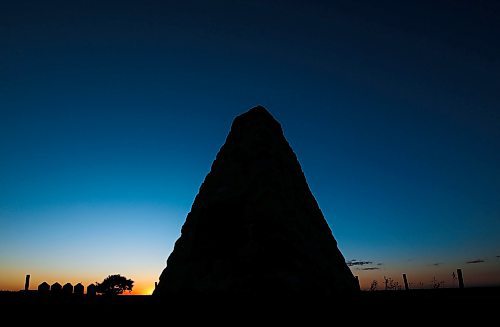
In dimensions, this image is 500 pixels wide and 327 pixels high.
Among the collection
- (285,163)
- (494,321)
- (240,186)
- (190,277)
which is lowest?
(494,321)

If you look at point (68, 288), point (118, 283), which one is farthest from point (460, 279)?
point (118, 283)

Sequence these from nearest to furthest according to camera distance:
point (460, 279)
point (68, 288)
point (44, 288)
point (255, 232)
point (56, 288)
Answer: point (255, 232)
point (56, 288)
point (44, 288)
point (68, 288)
point (460, 279)

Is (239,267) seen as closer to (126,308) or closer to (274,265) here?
(274,265)

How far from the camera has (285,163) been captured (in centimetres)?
805

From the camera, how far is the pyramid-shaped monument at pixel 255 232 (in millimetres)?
5898

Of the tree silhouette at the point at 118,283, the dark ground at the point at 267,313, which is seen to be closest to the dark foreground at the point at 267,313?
the dark ground at the point at 267,313

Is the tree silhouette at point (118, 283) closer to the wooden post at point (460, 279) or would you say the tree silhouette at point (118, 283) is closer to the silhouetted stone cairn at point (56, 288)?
the silhouetted stone cairn at point (56, 288)

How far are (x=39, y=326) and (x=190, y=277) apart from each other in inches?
122

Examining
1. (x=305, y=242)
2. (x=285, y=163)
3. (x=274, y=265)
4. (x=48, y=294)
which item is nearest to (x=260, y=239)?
(x=274, y=265)

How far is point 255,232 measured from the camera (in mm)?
6301

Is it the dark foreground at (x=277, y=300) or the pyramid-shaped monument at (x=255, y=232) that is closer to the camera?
the dark foreground at (x=277, y=300)

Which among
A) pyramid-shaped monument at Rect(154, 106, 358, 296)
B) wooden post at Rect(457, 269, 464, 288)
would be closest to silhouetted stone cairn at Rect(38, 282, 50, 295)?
pyramid-shaped monument at Rect(154, 106, 358, 296)

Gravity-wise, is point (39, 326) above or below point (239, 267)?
below

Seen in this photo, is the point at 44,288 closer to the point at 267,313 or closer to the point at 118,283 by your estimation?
the point at 267,313
